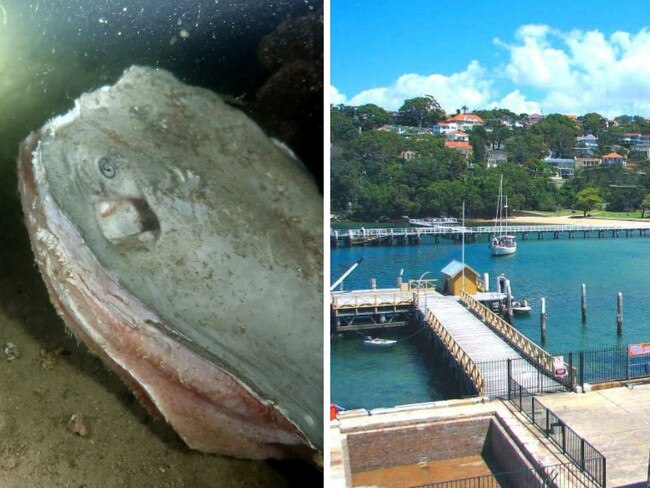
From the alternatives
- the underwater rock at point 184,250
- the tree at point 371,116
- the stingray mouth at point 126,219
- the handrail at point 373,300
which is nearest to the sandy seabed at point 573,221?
the handrail at point 373,300

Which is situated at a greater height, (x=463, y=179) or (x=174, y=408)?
(x=463, y=179)

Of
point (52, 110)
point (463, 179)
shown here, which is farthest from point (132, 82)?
point (463, 179)

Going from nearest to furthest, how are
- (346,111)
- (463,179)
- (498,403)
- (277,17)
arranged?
(277,17) → (346,111) → (463,179) → (498,403)

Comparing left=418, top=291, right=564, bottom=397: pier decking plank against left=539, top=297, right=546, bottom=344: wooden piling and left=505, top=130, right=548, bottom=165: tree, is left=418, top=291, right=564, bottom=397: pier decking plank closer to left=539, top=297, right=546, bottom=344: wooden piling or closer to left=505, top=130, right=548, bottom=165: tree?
left=539, top=297, right=546, bottom=344: wooden piling

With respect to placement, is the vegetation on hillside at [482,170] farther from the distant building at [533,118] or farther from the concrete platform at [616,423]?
the concrete platform at [616,423]

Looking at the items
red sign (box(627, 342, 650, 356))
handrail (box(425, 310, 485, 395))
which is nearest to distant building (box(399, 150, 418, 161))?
handrail (box(425, 310, 485, 395))

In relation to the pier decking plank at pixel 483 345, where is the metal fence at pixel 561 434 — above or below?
below

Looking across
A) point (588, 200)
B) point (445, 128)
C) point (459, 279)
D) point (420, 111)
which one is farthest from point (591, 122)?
point (459, 279)

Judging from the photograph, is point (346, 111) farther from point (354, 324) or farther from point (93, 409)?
point (93, 409)

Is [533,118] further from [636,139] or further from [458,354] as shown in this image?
[458,354]
